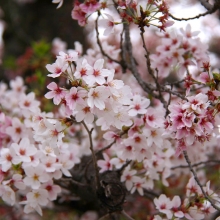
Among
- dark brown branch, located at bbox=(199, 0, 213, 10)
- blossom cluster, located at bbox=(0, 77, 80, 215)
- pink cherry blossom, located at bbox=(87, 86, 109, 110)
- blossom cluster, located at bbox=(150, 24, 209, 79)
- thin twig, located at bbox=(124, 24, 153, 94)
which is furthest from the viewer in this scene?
blossom cluster, located at bbox=(150, 24, 209, 79)

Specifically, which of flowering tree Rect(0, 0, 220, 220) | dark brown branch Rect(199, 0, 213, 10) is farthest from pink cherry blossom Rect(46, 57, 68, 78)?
dark brown branch Rect(199, 0, 213, 10)

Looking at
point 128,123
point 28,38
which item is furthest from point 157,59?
point 28,38

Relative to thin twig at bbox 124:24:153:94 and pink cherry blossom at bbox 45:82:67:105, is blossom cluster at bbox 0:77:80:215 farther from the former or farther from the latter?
thin twig at bbox 124:24:153:94

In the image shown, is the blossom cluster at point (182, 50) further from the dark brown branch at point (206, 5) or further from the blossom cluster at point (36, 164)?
the blossom cluster at point (36, 164)

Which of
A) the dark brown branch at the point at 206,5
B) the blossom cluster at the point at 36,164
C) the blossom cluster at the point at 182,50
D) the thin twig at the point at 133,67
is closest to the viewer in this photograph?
the blossom cluster at the point at 36,164

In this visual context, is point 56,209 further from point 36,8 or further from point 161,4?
point 36,8

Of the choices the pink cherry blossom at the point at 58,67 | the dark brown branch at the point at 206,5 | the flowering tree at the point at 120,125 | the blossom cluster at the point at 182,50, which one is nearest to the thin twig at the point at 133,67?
the flowering tree at the point at 120,125

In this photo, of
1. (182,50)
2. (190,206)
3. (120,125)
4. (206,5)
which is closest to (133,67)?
(182,50)

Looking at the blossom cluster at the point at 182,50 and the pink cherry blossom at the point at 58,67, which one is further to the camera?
the blossom cluster at the point at 182,50
